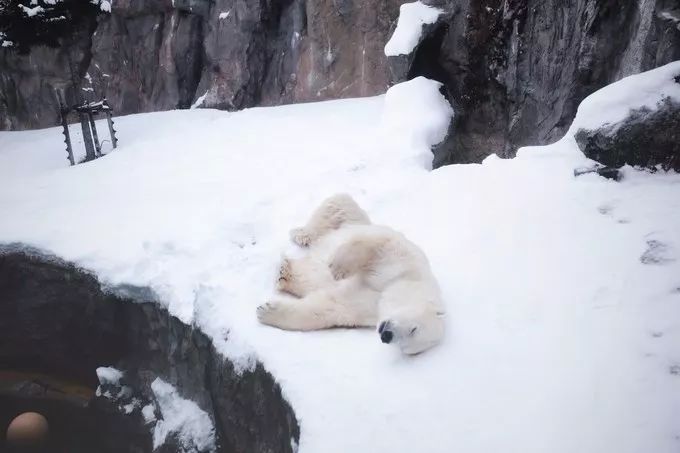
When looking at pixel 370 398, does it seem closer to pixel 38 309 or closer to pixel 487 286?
pixel 487 286

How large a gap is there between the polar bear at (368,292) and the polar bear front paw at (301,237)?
45cm

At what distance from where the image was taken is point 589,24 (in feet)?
18.9

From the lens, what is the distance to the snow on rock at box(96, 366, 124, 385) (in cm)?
514

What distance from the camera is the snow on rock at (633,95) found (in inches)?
153

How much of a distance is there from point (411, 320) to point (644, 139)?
2.76 metres

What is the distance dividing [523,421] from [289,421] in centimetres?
134

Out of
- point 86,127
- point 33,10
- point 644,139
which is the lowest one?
point 86,127

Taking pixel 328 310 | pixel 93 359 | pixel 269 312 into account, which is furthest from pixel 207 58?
pixel 328 310

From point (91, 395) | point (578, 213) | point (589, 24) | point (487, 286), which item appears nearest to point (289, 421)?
point (487, 286)

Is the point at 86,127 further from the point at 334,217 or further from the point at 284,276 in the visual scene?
the point at 284,276

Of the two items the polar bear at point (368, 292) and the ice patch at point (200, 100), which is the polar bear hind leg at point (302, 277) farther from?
the ice patch at point (200, 100)

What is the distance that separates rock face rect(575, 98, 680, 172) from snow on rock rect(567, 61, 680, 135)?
60 mm

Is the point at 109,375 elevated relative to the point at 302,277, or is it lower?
lower

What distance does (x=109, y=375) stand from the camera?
5164mm
